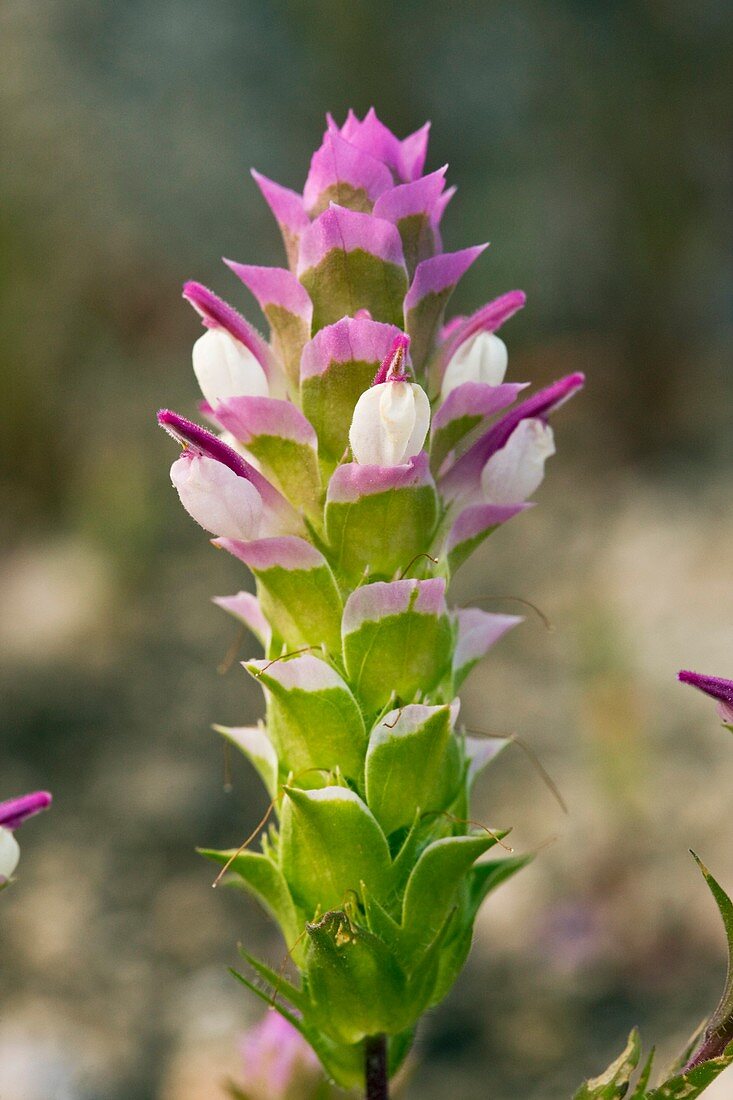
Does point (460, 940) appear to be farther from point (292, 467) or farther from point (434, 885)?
point (292, 467)

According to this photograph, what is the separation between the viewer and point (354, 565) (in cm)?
67

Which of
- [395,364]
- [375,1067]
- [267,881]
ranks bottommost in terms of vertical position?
[375,1067]

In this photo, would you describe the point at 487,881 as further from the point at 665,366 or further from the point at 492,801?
the point at 665,366

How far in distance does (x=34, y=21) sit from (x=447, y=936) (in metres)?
4.37

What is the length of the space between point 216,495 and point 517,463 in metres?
0.19

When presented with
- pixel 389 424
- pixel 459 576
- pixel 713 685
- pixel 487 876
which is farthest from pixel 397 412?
pixel 459 576

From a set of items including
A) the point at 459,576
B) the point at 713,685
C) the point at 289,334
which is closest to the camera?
the point at 713,685

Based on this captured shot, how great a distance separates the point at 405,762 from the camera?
2.14 feet

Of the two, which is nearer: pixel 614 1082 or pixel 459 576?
pixel 614 1082

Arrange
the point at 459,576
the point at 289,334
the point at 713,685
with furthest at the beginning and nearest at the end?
1. the point at 459,576
2. the point at 289,334
3. the point at 713,685

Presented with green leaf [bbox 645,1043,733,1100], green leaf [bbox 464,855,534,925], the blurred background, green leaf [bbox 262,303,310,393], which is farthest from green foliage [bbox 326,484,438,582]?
the blurred background

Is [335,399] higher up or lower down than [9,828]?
higher up

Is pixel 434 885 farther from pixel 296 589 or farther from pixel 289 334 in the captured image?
pixel 289 334

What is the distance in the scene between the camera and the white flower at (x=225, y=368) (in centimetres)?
68
